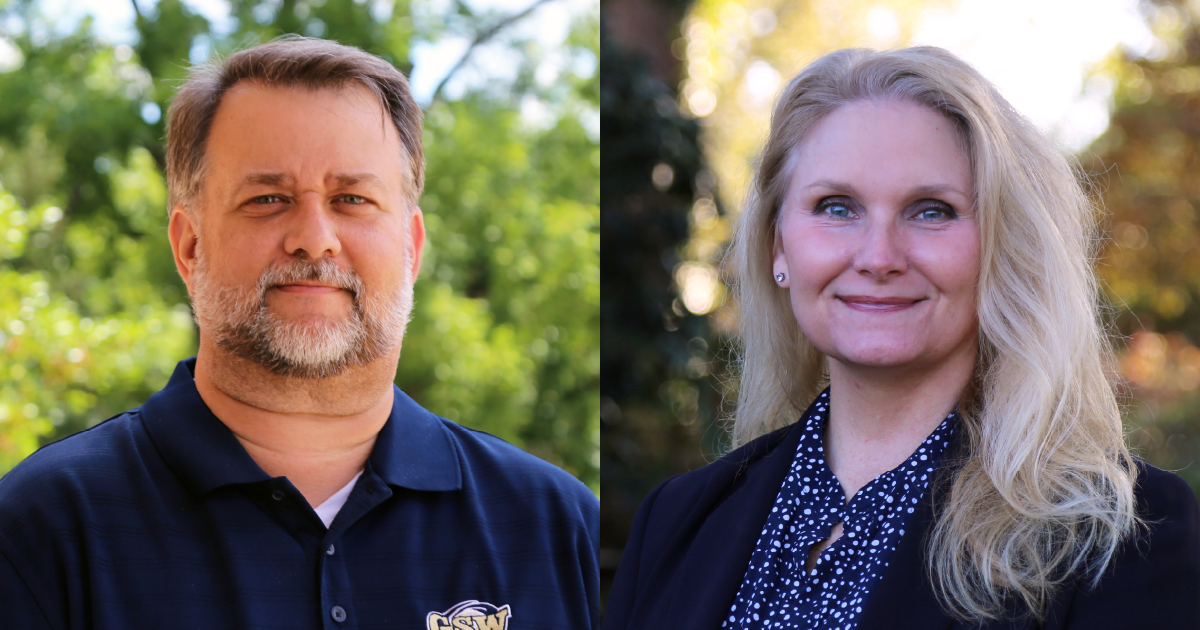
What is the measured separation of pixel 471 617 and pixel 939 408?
1012mm

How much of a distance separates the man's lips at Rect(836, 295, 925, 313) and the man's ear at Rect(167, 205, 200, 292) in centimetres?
128

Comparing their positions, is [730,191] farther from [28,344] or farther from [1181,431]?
[1181,431]

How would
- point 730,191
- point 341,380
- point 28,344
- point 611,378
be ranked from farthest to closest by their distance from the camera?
point 730,191, point 611,378, point 28,344, point 341,380

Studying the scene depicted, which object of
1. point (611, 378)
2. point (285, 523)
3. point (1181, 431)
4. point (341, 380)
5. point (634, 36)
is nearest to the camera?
point (285, 523)

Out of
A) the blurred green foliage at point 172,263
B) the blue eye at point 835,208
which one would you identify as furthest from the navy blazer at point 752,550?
the blurred green foliage at point 172,263

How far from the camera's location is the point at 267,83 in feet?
6.35

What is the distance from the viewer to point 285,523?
1.85 meters

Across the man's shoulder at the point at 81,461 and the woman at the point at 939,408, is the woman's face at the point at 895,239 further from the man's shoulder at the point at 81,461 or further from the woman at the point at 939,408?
the man's shoulder at the point at 81,461

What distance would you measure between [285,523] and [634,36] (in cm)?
502

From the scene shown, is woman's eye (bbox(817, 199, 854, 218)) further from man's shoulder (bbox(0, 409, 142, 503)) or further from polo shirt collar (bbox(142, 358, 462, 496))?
man's shoulder (bbox(0, 409, 142, 503))

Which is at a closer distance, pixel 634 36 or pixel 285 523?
pixel 285 523

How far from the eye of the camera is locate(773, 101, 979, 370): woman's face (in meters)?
1.86

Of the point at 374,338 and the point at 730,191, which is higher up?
the point at 730,191

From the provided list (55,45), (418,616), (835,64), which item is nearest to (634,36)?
(55,45)
